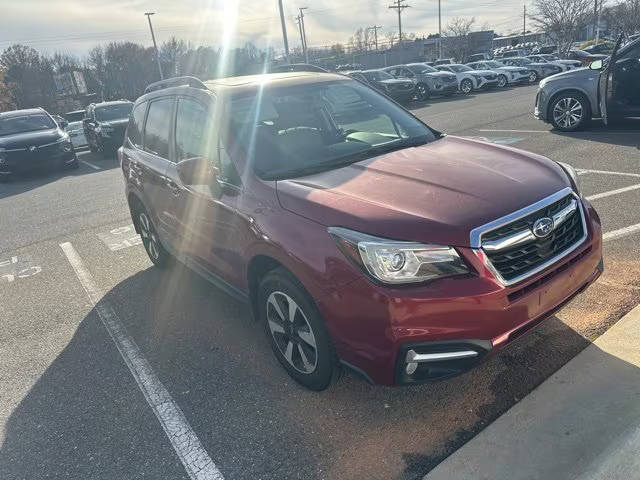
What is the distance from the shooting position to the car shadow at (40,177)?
1245cm

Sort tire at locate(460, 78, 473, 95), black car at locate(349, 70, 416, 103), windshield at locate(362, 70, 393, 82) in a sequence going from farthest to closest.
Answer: tire at locate(460, 78, 473, 95), windshield at locate(362, 70, 393, 82), black car at locate(349, 70, 416, 103)

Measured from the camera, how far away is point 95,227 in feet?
25.1

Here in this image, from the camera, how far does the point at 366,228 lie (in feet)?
8.11

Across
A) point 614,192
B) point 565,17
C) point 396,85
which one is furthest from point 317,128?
point 565,17

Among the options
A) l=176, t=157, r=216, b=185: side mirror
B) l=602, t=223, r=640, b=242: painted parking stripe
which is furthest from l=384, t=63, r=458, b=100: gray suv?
l=176, t=157, r=216, b=185: side mirror

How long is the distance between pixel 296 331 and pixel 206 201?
3.95 ft

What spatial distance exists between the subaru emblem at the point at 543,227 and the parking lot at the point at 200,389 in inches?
37.3

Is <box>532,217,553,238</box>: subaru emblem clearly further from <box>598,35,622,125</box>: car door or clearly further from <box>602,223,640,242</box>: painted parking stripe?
<box>598,35,622,125</box>: car door

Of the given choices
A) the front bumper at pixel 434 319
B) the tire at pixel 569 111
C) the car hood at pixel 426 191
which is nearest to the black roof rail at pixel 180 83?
the car hood at pixel 426 191

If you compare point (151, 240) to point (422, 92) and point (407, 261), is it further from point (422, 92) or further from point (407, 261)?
point (422, 92)

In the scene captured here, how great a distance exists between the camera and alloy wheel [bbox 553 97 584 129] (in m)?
9.91

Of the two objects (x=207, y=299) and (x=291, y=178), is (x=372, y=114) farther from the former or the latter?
(x=207, y=299)

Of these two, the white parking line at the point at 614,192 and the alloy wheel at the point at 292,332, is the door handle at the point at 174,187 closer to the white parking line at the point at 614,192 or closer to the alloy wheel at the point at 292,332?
the alloy wheel at the point at 292,332

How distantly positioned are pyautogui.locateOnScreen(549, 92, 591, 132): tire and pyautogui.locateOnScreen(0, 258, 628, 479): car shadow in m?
7.81
